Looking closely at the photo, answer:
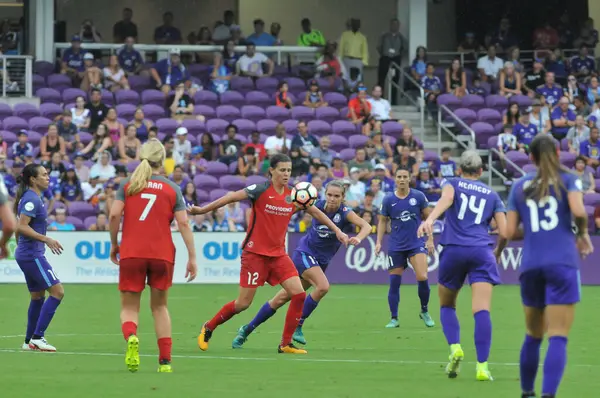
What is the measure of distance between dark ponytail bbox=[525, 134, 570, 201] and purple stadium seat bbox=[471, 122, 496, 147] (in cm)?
2250

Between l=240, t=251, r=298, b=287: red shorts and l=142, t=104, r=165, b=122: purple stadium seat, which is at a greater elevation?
l=142, t=104, r=165, b=122: purple stadium seat

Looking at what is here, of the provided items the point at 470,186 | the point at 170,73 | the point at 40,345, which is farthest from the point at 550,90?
the point at 470,186

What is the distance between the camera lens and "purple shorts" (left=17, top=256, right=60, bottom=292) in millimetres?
13297

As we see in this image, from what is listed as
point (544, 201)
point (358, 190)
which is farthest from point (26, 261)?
point (358, 190)

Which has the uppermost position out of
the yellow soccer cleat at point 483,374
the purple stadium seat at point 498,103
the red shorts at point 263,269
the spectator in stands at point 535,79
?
the spectator in stands at point 535,79

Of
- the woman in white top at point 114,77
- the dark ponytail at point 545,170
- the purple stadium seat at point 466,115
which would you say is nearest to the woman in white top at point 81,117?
the woman in white top at point 114,77

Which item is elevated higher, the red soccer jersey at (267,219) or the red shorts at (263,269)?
the red soccer jersey at (267,219)

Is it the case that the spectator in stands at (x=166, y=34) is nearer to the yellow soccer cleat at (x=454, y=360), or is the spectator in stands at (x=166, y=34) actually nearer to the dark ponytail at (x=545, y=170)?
the yellow soccer cleat at (x=454, y=360)

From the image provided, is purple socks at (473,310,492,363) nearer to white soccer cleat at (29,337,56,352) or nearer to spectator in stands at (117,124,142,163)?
white soccer cleat at (29,337,56,352)

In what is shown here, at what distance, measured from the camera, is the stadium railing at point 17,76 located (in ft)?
98.3

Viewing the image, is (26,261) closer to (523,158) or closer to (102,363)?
(102,363)

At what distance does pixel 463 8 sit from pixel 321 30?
4203 mm

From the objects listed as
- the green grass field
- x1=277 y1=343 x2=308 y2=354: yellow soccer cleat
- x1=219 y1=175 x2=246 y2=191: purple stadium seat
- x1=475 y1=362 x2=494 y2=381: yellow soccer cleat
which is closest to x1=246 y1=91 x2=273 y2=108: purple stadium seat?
x1=219 y1=175 x2=246 y2=191: purple stadium seat

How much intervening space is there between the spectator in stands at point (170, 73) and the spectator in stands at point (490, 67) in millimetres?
7651
